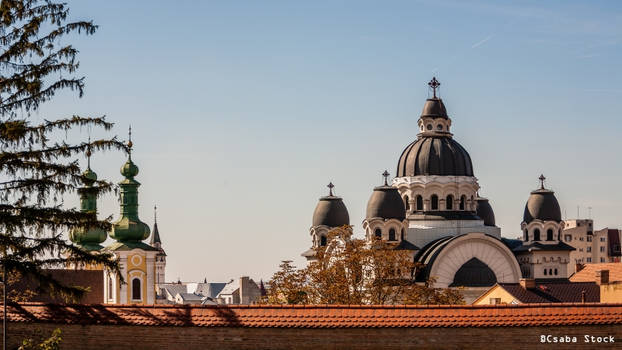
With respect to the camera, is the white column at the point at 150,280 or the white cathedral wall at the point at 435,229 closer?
the white column at the point at 150,280

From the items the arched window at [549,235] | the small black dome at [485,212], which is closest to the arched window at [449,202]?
the arched window at [549,235]

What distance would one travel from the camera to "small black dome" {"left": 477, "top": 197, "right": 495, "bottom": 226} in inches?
4099

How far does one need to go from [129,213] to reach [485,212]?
1189 inches

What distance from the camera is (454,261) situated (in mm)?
89188

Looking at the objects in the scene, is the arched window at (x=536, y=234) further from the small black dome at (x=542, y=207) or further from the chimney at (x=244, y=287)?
the chimney at (x=244, y=287)

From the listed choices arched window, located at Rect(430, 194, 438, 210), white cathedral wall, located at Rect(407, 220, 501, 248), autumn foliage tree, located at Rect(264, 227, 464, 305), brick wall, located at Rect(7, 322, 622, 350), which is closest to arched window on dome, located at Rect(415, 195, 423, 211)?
arched window, located at Rect(430, 194, 438, 210)

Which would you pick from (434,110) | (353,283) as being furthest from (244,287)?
(353,283)

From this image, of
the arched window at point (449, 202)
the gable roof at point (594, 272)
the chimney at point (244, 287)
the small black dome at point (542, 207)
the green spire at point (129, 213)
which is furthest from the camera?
the chimney at point (244, 287)

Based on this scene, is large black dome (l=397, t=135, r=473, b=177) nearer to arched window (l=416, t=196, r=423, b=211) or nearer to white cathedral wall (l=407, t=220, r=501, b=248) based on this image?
arched window (l=416, t=196, r=423, b=211)

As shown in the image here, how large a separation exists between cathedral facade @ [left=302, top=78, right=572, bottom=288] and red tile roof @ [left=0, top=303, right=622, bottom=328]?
5843cm

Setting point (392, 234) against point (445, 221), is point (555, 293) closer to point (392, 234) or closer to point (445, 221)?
point (392, 234)

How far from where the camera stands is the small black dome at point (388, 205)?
299 ft

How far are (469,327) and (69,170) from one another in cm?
934

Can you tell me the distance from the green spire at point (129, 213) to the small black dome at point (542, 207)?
92.3 ft
